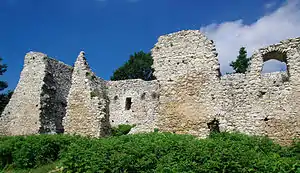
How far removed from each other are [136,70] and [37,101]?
27.1 m

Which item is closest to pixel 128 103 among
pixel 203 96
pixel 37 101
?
pixel 37 101

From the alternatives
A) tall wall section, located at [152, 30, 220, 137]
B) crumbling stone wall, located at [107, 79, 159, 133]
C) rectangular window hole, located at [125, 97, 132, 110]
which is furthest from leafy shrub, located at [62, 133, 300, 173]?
rectangular window hole, located at [125, 97, 132, 110]

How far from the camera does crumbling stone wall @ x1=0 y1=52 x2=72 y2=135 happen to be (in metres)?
17.9

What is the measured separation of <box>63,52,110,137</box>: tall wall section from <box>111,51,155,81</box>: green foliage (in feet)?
92.6

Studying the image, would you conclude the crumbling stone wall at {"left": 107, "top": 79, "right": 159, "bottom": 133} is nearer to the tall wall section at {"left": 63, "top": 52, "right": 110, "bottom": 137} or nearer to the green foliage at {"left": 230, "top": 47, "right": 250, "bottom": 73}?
the tall wall section at {"left": 63, "top": 52, "right": 110, "bottom": 137}

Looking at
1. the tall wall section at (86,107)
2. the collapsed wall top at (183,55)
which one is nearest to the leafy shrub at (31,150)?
the tall wall section at (86,107)

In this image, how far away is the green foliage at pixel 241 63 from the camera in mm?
41156

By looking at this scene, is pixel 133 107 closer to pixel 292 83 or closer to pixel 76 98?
pixel 76 98

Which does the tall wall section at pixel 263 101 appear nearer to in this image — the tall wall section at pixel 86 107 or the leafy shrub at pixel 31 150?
the tall wall section at pixel 86 107

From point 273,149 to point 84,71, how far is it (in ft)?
32.1

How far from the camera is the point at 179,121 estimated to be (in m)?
12.6

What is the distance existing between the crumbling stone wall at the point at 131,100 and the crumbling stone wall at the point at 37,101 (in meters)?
6.79

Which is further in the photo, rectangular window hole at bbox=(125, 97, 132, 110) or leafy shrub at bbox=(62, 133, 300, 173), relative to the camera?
rectangular window hole at bbox=(125, 97, 132, 110)

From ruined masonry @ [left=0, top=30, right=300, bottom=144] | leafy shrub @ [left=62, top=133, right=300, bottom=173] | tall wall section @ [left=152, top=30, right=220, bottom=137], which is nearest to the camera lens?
leafy shrub @ [left=62, top=133, right=300, bottom=173]
